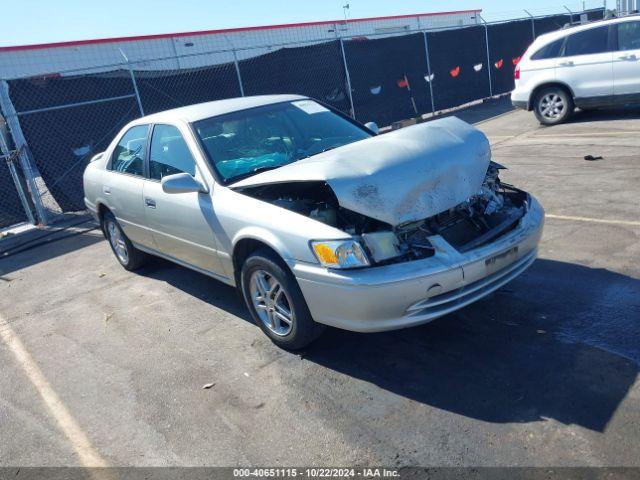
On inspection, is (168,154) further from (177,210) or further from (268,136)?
(268,136)

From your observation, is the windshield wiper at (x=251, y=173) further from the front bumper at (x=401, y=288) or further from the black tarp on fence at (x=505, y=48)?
the black tarp on fence at (x=505, y=48)

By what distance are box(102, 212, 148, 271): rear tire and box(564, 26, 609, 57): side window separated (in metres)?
9.12

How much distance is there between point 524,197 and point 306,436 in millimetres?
2605

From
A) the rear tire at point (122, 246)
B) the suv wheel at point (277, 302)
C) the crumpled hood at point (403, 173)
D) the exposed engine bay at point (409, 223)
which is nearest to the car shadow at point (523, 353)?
the suv wheel at point (277, 302)

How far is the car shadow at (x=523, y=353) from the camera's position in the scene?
317 centimetres

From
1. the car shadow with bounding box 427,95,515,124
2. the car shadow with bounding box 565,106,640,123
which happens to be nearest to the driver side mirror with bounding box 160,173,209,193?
the car shadow with bounding box 565,106,640,123

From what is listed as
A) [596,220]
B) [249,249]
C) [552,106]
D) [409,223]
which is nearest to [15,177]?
[249,249]

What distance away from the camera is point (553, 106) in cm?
1166

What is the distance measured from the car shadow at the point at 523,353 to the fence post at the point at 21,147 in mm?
6775

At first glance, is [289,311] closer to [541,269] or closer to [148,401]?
A: [148,401]

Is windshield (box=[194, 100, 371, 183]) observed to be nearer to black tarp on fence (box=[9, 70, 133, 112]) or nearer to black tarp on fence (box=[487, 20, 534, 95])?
black tarp on fence (box=[9, 70, 133, 112])

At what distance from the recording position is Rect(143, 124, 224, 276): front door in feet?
14.9

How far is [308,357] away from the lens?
4059 mm

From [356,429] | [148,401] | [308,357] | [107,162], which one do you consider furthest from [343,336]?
[107,162]
